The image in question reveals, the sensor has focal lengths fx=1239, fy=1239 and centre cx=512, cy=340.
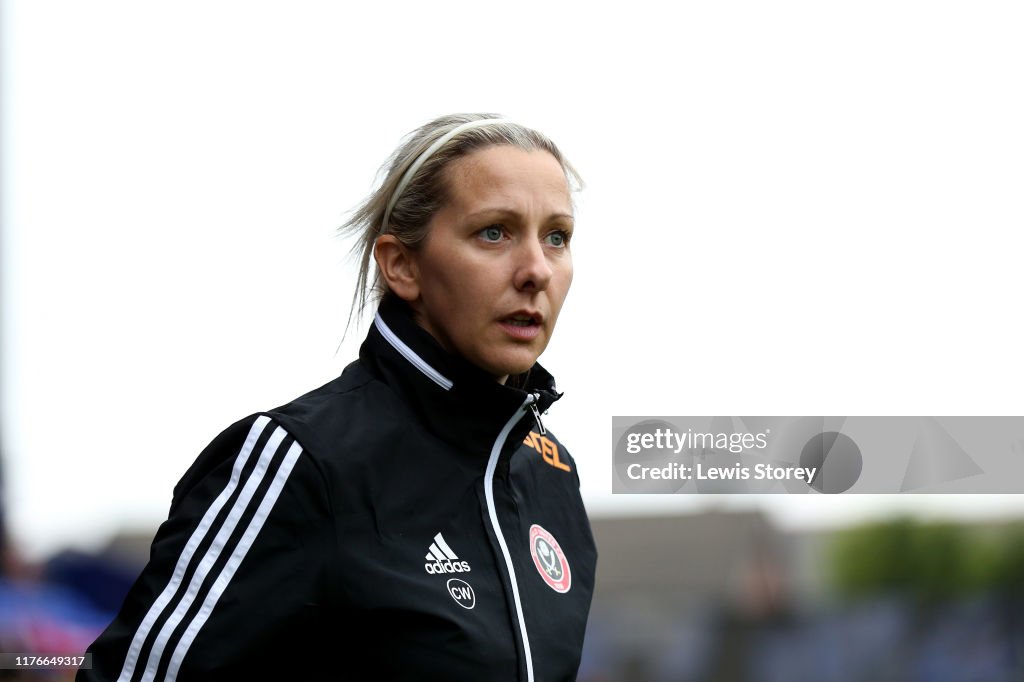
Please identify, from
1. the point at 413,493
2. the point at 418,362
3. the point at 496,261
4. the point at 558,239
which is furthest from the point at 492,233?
the point at 413,493

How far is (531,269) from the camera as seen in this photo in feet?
8.10

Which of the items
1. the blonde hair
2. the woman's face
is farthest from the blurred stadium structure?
the woman's face

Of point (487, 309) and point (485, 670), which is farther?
point (487, 309)

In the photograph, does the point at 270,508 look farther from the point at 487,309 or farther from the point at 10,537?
the point at 10,537

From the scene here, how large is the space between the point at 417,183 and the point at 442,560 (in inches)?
31.1

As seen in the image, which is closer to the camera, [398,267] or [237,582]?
[237,582]

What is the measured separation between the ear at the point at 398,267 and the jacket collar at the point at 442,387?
0.16 feet

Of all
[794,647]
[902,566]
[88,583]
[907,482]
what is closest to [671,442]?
[907,482]

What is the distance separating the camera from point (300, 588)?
2164 millimetres

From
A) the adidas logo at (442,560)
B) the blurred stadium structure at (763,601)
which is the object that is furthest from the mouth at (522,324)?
the blurred stadium structure at (763,601)

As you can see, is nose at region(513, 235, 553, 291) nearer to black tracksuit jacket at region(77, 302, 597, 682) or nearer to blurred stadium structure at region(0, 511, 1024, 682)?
black tracksuit jacket at region(77, 302, 597, 682)

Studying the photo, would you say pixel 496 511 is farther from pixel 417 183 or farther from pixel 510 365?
pixel 417 183

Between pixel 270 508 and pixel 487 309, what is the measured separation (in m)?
0.60

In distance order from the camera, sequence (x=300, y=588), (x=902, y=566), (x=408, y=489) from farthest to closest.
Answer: (x=902, y=566) < (x=408, y=489) < (x=300, y=588)
